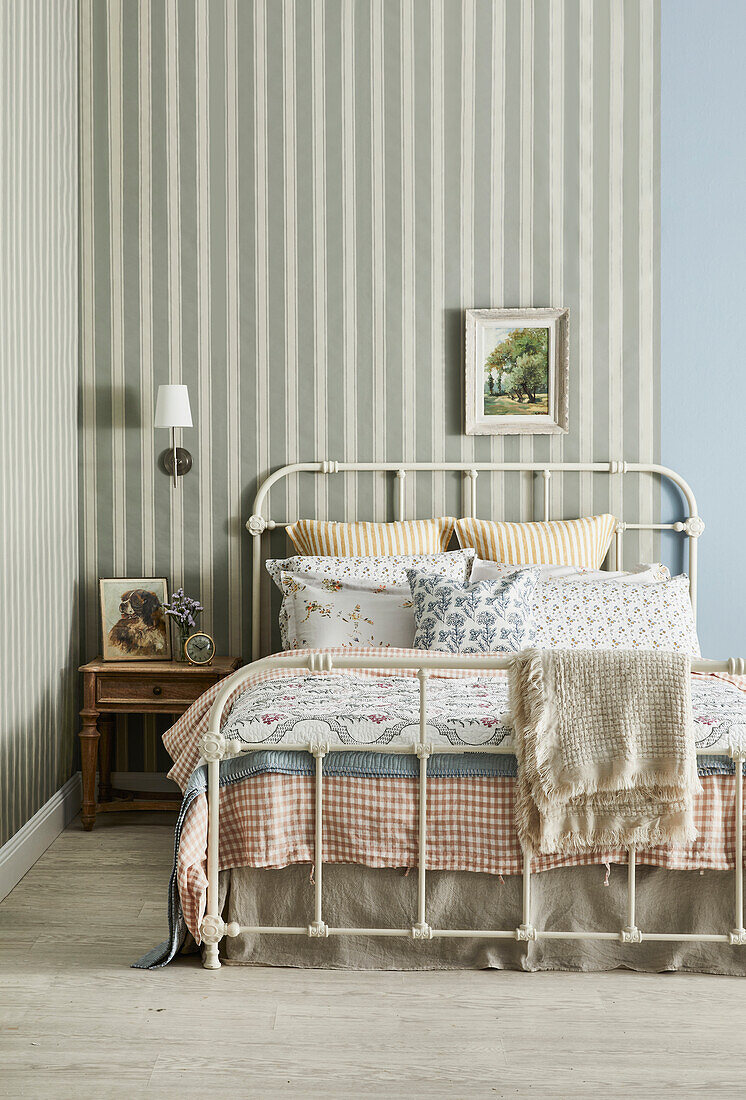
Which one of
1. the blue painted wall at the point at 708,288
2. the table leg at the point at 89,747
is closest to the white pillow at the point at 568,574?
the blue painted wall at the point at 708,288

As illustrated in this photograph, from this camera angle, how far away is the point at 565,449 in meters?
3.76

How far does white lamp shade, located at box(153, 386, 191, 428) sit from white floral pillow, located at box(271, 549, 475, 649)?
2.18 ft

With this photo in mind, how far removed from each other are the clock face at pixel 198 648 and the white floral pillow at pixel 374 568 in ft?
0.92

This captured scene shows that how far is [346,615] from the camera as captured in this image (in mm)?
3305

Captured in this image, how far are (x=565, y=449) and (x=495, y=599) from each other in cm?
94

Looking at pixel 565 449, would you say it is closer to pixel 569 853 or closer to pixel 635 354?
pixel 635 354

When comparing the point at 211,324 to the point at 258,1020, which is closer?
the point at 258,1020

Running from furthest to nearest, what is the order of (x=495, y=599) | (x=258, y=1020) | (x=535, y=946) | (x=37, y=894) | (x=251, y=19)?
(x=251, y=19)
(x=495, y=599)
(x=37, y=894)
(x=535, y=946)
(x=258, y=1020)

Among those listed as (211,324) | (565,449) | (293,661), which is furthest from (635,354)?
(293,661)

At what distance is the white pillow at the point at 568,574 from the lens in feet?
11.1

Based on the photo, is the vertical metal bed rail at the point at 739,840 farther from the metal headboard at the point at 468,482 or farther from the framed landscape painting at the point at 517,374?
the framed landscape painting at the point at 517,374

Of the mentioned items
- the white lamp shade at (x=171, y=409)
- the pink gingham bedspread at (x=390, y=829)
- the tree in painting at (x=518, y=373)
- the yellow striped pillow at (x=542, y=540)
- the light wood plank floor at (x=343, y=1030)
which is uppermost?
the tree in painting at (x=518, y=373)

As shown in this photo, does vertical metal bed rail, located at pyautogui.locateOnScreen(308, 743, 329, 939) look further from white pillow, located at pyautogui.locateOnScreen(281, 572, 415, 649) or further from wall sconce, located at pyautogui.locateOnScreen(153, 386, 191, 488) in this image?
wall sconce, located at pyautogui.locateOnScreen(153, 386, 191, 488)

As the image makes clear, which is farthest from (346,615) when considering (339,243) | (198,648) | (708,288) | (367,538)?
(708,288)
